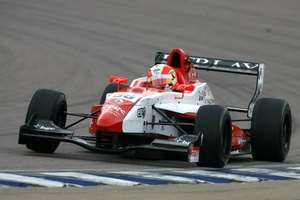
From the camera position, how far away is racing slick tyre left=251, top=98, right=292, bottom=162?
14.2 m

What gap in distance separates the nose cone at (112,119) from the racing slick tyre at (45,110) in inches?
37.1

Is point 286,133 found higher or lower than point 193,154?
higher

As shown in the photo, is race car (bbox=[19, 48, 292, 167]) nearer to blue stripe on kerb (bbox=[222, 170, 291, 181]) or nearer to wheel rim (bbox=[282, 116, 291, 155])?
wheel rim (bbox=[282, 116, 291, 155])

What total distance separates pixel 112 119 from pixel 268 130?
2.39m

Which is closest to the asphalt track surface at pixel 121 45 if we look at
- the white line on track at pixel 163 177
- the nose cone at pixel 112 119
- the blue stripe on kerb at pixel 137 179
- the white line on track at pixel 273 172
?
the nose cone at pixel 112 119

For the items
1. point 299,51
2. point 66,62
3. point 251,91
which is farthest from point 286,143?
point 299,51

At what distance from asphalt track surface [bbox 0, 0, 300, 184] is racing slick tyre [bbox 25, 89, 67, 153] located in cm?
19

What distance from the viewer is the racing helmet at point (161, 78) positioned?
1463 cm

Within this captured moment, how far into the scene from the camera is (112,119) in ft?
43.2

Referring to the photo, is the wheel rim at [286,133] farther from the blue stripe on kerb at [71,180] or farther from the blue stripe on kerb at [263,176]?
the blue stripe on kerb at [71,180]

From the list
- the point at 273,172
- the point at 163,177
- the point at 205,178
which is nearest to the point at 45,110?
the point at 163,177

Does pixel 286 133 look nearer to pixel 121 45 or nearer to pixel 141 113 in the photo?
pixel 141 113

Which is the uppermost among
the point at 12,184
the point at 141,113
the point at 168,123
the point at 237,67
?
the point at 237,67

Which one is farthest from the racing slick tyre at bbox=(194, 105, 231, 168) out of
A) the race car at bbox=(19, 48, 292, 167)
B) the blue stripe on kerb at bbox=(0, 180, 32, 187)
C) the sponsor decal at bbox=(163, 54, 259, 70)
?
the blue stripe on kerb at bbox=(0, 180, 32, 187)
